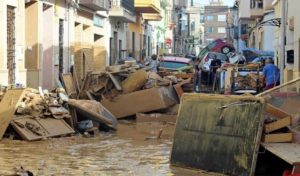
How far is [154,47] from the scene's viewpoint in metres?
59.7

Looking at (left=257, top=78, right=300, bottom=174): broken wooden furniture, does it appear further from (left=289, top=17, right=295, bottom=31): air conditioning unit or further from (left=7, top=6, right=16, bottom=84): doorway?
(left=289, top=17, right=295, bottom=31): air conditioning unit

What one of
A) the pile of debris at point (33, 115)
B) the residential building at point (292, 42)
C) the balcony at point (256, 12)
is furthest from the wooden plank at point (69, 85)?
the balcony at point (256, 12)

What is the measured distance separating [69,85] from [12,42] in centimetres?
370

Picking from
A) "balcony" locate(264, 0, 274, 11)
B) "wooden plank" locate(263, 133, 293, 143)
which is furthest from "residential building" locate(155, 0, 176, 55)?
"wooden plank" locate(263, 133, 293, 143)

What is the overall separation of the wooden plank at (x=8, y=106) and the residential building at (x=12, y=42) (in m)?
2.51

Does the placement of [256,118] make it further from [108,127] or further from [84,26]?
[84,26]

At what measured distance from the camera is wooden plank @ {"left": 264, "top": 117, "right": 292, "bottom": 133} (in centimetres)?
892

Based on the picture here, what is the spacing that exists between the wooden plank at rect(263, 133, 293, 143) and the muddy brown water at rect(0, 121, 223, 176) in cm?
96

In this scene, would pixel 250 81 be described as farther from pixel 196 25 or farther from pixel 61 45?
pixel 196 25

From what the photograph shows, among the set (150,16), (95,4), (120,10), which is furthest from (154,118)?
(150,16)

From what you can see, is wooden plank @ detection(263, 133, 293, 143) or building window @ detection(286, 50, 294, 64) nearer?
wooden plank @ detection(263, 133, 293, 143)

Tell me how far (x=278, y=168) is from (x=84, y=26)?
20492 millimetres

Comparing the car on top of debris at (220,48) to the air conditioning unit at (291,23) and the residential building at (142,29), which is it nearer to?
the residential building at (142,29)

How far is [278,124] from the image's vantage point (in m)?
8.98
